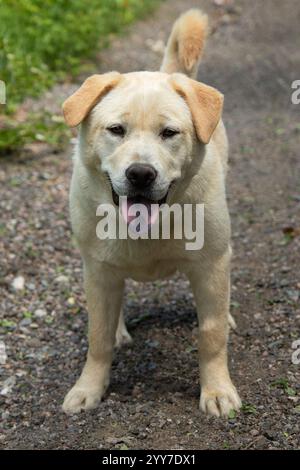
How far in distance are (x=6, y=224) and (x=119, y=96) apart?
7.58 feet

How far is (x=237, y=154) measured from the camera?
7020 mm

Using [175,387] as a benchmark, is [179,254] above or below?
above

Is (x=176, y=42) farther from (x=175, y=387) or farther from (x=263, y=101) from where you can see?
(x=263, y=101)

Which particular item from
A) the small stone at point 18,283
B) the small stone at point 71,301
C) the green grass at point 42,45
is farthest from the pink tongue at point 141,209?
the green grass at point 42,45

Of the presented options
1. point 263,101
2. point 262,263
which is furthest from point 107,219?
point 263,101

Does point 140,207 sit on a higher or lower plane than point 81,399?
higher

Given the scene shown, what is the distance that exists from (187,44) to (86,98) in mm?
1021

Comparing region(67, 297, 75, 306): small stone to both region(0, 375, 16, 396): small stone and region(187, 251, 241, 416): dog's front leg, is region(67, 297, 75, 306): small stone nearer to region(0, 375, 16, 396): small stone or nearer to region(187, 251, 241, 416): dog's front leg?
region(0, 375, 16, 396): small stone

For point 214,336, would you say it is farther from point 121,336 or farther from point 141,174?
point 141,174

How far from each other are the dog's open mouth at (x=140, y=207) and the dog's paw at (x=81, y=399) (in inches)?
36.2

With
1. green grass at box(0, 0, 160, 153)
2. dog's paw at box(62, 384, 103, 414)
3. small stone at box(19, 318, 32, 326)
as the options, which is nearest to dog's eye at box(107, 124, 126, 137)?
dog's paw at box(62, 384, 103, 414)

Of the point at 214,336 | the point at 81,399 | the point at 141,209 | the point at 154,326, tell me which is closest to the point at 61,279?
the point at 154,326

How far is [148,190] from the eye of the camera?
299 centimetres
